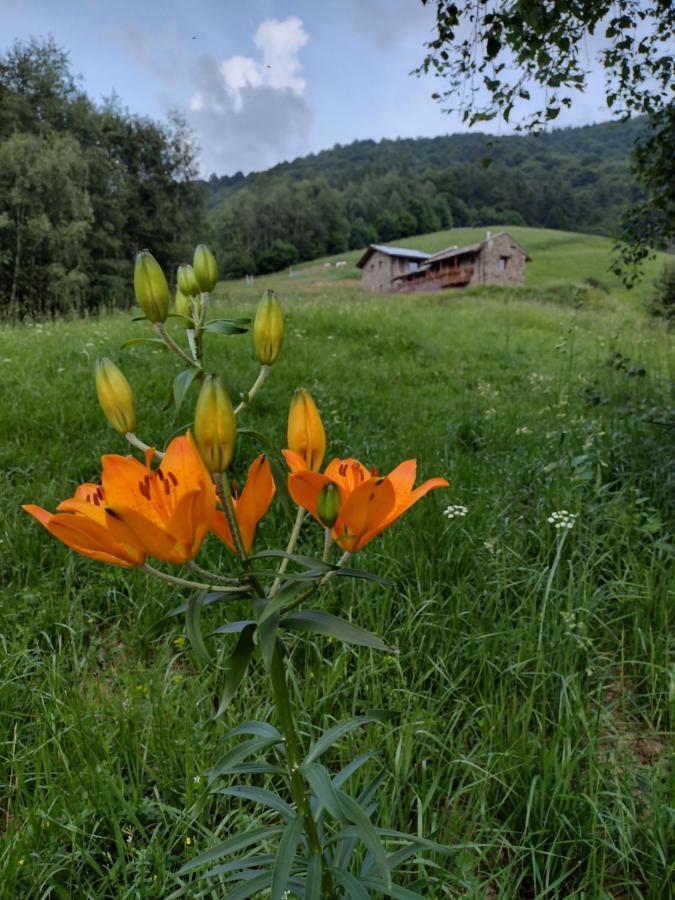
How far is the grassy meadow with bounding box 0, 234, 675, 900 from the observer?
139 centimetres

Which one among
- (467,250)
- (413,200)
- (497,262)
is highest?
(413,200)

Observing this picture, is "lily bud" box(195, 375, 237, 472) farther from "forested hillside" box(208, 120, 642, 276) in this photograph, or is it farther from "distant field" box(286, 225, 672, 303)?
"forested hillside" box(208, 120, 642, 276)

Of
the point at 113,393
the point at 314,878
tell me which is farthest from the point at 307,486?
the point at 314,878

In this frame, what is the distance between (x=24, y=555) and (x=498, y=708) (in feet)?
6.30

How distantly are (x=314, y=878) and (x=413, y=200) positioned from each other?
79334 millimetres

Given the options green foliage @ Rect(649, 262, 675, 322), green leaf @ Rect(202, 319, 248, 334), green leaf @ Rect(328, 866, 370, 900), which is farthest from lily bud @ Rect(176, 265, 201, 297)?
green foliage @ Rect(649, 262, 675, 322)

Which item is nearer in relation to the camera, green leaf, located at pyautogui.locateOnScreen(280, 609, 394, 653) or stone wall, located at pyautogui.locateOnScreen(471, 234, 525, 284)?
green leaf, located at pyautogui.locateOnScreen(280, 609, 394, 653)

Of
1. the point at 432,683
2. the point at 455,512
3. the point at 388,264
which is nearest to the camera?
the point at 432,683

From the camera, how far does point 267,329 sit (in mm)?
754

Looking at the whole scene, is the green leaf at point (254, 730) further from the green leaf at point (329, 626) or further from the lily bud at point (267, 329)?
the lily bud at point (267, 329)

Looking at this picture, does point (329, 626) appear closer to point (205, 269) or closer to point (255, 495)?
point (255, 495)

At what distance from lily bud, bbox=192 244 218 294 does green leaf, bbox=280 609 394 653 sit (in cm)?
43

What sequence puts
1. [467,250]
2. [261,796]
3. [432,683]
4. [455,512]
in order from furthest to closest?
[467,250]
[455,512]
[432,683]
[261,796]

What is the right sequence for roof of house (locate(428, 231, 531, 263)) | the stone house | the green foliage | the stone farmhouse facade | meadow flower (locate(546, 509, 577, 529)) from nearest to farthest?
1. meadow flower (locate(546, 509, 577, 529))
2. the green foliage
3. roof of house (locate(428, 231, 531, 263))
4. the stone farmhouse facade
5. the stone house
